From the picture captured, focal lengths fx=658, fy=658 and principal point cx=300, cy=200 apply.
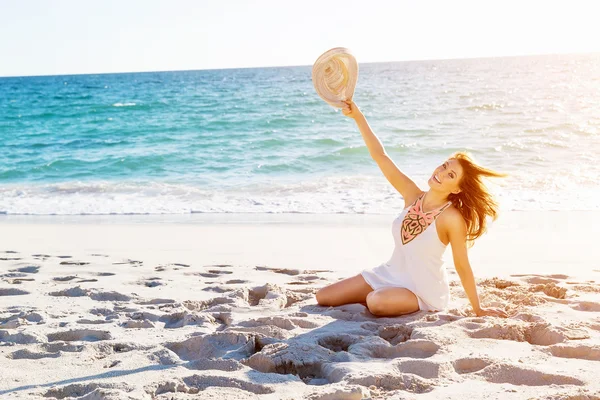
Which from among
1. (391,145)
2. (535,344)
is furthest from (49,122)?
(535,344)

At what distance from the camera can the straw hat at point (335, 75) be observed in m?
4.28

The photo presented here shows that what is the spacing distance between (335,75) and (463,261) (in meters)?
1.48

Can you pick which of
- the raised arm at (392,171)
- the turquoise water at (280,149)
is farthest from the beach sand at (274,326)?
the turquoise water at (280,149)

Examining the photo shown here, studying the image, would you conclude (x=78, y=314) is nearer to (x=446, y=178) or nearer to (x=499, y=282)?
(x=446, y=178)

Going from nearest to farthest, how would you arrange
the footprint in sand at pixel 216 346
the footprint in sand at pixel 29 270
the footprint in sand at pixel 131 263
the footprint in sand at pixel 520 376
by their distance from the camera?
the footprint in sand at pixel 520 376
the footprint in sand at pixel 216 346
the footprint in sand at pixel 29 270
the footprint in sand at pixel 131 263

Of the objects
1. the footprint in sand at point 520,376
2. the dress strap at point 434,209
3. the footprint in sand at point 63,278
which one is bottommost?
the footprint in sand at point 520,376

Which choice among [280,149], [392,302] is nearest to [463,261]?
[392,302]

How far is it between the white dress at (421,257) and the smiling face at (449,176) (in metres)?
0.12

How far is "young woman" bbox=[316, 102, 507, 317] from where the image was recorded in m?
4.07

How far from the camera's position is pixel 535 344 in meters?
3.62

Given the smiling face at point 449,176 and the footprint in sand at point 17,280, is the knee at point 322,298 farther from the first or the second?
the footprint in sand at point 17,280

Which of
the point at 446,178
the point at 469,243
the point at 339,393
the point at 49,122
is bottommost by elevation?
the point at 339,393

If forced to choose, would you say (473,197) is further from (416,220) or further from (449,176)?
(416,220)

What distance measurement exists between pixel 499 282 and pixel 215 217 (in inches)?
180
